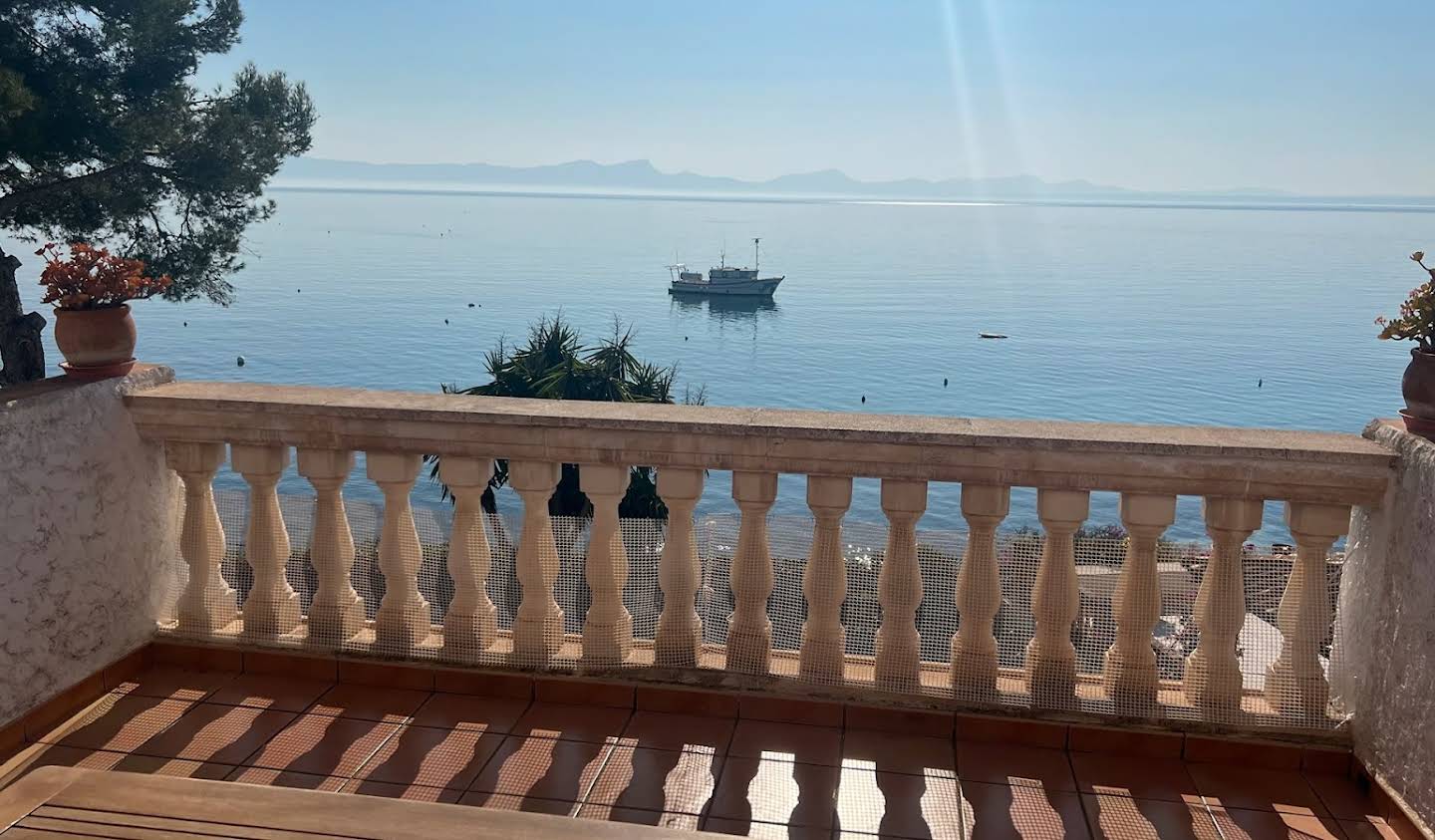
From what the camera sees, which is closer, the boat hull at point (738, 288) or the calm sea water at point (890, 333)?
the calm sea water at point (890, 333)

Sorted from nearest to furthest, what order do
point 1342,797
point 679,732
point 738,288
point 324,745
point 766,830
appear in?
point 766,830
point 1342,797
point 324,745
point 679,732
point 738,288

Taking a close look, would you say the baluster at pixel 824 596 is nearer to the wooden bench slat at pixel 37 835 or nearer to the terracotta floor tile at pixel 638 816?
the terracotta floor tile at pixel 638 816

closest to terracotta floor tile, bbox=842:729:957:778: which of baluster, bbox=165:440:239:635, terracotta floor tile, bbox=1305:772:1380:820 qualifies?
terracotta floor tile, bbox=1305:772:1380:820

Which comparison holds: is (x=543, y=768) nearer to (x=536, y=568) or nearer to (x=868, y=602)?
(x=536, y=568)

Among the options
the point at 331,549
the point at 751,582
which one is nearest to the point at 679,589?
the point at 751,582

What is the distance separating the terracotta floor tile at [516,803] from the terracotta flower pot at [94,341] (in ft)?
6.64

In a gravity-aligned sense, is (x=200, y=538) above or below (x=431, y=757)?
above

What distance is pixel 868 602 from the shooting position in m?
3.87

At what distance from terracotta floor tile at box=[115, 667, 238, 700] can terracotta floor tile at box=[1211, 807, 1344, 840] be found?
3.33 m

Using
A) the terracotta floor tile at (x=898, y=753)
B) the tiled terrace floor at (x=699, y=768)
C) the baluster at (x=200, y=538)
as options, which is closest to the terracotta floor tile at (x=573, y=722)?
the tiled terrace floor at (x=699, y=768)

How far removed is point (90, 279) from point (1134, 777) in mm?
3824

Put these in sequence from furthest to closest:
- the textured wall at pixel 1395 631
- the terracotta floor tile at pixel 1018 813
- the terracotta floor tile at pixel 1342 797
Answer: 1. the terracotta floor tile at pixel 1342 797
2. the terracotta floor tile at pixel 1018 813
3. the textured wall at pixel 1395 631

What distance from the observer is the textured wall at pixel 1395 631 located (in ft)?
9.44

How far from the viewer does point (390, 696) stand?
12.4ft
